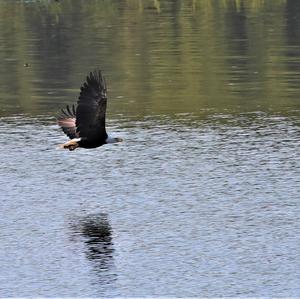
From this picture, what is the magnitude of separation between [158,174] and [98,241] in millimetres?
4363

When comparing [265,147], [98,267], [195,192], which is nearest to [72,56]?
[265,147]

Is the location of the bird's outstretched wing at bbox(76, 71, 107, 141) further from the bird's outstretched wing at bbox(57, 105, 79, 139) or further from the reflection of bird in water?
the reflection of bird in water

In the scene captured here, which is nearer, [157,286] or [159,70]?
[157,286]

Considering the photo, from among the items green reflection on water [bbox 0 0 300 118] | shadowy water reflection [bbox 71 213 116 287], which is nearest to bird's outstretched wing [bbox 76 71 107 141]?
shadowy water reflection [bbox 71 213 116 287]

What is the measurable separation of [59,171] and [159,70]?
13807mm

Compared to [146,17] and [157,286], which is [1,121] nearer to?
[157,286]

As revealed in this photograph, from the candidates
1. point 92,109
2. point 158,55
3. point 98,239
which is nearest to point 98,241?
point 98,239

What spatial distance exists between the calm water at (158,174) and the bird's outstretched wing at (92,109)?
1.12 metres

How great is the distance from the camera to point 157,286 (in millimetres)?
14766

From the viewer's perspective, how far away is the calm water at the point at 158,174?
50.6 ft

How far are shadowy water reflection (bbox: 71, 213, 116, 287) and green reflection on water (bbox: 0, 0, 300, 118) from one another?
31.9ft

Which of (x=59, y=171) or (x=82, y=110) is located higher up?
(x=82, y=110)

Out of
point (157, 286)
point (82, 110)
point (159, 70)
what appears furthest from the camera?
point (159, 70)

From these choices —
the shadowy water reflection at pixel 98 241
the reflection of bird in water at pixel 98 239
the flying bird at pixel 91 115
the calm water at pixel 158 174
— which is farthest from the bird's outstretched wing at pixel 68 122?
the reflection of bird in water at pixel 98 239
